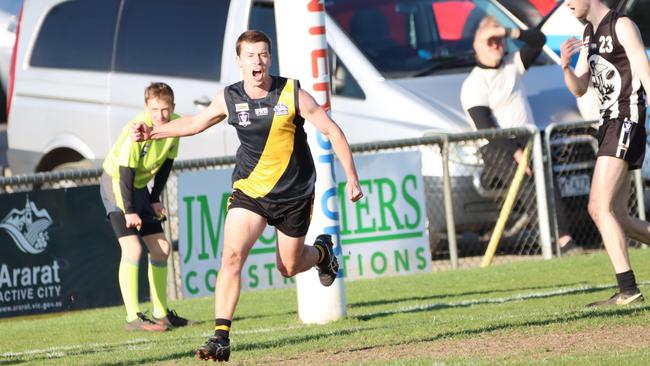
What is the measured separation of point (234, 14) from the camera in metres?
15.1

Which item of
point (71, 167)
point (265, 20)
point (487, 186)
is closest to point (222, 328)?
point (487, 186)

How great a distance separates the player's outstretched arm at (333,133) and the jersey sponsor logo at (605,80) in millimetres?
2275

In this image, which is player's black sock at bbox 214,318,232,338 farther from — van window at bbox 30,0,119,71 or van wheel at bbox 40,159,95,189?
van window at bbox 30,0,119,71

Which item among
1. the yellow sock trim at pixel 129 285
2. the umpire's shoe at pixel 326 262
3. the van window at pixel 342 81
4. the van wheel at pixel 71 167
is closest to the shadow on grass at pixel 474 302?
the umpire's shoe at pixel 326 262

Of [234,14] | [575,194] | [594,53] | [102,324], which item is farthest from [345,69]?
[594,53]

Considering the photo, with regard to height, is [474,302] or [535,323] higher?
[474,302]

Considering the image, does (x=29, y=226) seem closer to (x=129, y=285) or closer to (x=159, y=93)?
(x=129, y=285)

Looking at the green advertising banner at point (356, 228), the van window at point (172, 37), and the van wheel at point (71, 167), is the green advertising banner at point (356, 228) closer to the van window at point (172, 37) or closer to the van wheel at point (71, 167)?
the van window at point (172, 37)

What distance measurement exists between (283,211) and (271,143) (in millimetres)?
435

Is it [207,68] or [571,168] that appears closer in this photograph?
[571,168]

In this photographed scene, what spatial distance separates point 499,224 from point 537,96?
1.65 metres

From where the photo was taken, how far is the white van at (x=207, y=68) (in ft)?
47.2

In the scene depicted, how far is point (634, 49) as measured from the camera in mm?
9617

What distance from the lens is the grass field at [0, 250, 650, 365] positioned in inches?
320
